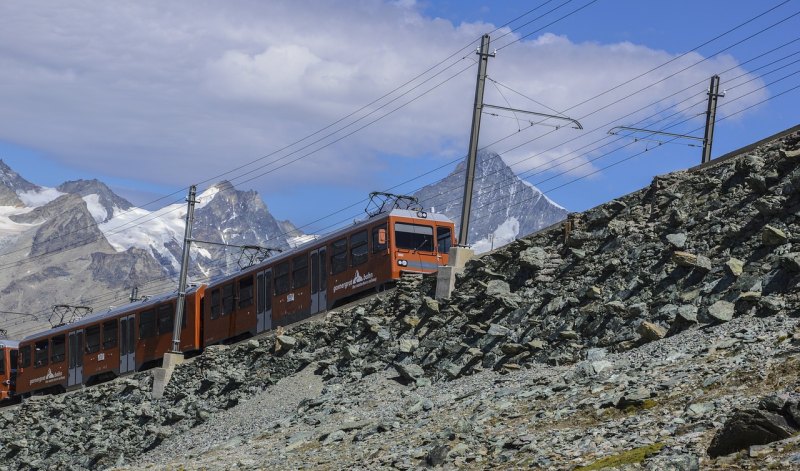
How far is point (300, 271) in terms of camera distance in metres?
46.7

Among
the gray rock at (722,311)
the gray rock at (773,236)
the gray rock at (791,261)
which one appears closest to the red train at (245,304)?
the gray rock at (773,236)

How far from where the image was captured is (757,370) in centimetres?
2036

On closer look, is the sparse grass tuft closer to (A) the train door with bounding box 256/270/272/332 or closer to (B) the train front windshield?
(B) the train front windshield

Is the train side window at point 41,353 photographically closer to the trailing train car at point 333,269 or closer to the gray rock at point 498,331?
the trailing train car at point 333,269

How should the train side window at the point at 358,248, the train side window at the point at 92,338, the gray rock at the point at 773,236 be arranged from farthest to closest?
1. the train side window at the point at 92,338
2. the train side window at the point at 358,248
3. the gray rock at the point at 773,236

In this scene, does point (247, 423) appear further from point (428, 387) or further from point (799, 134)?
point (799, 134)

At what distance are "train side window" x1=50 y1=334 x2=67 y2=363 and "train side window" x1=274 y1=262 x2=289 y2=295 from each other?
17275 mm

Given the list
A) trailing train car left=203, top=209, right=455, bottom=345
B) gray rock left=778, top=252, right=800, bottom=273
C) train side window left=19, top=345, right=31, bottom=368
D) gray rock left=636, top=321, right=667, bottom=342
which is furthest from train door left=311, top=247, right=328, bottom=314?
train side window left=19, top=345, right=31, bottom=368

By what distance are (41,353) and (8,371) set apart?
4.98m

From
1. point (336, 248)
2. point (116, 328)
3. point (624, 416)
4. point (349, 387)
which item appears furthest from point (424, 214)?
point (624, 416)

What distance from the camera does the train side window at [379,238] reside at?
138ft

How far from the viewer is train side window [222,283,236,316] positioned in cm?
5059

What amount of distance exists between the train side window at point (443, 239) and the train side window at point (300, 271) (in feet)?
17.5

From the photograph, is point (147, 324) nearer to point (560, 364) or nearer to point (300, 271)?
point (300, 271)
